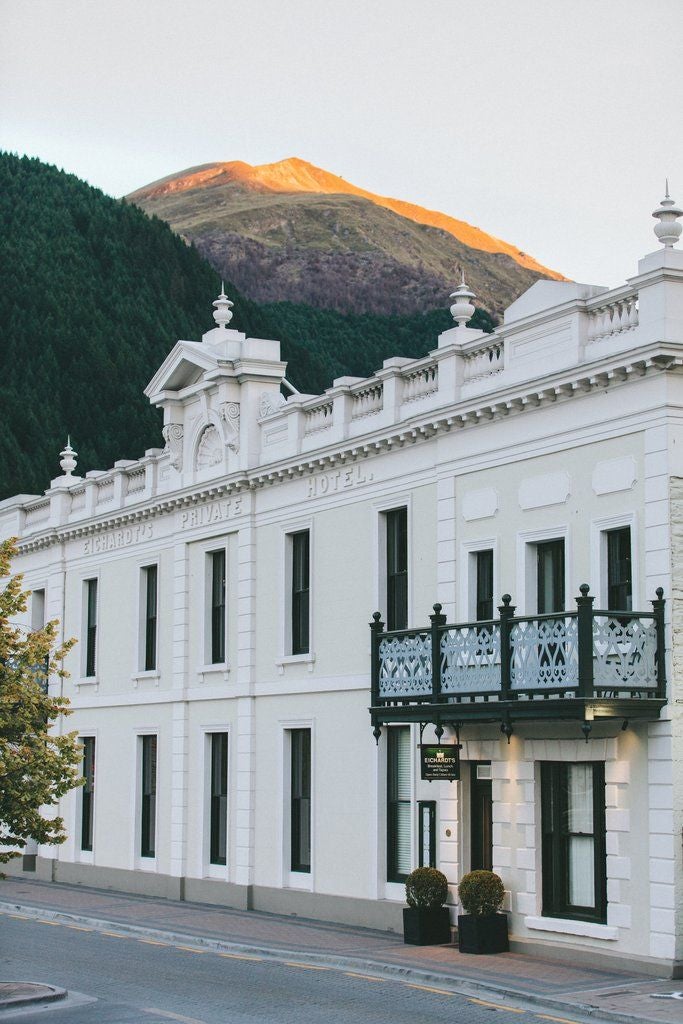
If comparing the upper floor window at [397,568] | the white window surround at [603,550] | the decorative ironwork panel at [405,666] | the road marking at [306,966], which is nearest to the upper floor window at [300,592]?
the upper floor window at [397,568]

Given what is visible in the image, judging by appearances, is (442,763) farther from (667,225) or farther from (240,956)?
(667,225)

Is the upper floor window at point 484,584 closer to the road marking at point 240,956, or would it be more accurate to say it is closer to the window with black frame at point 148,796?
the road marking at point 240,956

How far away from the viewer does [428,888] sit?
22.3 m

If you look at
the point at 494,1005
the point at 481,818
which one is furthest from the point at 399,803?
the point at 494,1005

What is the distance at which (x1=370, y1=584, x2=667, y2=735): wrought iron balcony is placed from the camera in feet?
61.1

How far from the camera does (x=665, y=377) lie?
1920 centimetres

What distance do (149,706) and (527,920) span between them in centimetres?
1378

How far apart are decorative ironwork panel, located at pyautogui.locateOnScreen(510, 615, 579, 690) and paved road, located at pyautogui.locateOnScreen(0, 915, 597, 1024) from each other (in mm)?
3807

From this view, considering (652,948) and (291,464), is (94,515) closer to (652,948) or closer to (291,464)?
(291,464)

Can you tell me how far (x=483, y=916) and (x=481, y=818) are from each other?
77.7 inches

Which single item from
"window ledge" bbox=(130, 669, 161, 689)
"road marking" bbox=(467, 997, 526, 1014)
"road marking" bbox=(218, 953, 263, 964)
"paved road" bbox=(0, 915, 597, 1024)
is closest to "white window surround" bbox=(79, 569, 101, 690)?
"window ledge" bbox=(130, 669, 161, 689)

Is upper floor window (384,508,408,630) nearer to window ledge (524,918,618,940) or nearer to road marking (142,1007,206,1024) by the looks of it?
window ledge (524,918,618,940)

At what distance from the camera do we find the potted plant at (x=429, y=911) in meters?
22.3

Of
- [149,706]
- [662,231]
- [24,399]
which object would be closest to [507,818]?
[662,231]
